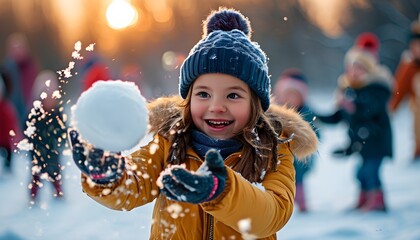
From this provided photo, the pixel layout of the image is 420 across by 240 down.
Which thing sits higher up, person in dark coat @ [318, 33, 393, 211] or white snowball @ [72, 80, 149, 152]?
person in dark coat @ [318, 33, 393, 211]

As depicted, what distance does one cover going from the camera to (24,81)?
1115 cm

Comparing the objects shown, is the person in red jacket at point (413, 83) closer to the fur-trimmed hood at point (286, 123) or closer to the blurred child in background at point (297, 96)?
the blurred child in background at point (297, 96)

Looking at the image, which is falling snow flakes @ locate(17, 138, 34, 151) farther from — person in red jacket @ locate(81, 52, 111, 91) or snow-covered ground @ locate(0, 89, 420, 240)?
person in red jacket @ locate(81, 52, 111, 91)

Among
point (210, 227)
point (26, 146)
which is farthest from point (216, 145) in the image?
point (26, 146)

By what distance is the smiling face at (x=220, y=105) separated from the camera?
2.36m

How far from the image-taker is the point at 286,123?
2.61 m

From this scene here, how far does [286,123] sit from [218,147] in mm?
369

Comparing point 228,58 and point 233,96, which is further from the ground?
point 228,58

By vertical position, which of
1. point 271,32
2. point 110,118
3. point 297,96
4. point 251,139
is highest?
point 271,32

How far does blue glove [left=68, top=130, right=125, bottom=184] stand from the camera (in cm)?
204

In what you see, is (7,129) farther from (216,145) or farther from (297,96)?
(216,145)

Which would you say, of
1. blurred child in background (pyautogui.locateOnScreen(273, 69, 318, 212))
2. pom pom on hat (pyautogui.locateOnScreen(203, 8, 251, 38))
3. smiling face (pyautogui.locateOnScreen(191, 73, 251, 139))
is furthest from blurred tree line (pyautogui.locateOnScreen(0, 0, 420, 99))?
smiling face (pyautogui.locateOnScreen(191, 73, 251, 139))

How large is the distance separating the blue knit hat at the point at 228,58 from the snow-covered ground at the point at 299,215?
66cm

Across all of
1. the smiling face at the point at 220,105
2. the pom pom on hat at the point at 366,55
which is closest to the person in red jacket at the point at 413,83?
the pom pom on hat at the point at 366,55
